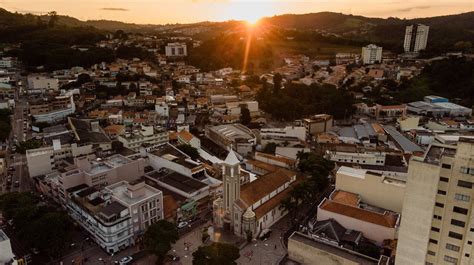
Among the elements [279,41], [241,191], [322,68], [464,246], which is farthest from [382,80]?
[464,246]

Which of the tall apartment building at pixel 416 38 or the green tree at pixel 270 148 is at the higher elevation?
the tall apartment building at pixel 416 38

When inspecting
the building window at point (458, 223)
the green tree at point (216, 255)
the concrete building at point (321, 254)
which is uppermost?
the building window at point (458, 223)

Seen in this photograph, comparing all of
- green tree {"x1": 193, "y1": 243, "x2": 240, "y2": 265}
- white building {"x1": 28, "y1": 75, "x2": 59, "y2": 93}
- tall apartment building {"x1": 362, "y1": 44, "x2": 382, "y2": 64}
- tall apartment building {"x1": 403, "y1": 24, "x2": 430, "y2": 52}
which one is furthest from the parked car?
tall apartment building {"x1": 403, "y1": 24, "x2": 430, "y2": 52}

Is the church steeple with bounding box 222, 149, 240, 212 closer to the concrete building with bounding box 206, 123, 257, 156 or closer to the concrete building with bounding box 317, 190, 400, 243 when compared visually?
the concrete building with bounding box 317, 190, 400, 243

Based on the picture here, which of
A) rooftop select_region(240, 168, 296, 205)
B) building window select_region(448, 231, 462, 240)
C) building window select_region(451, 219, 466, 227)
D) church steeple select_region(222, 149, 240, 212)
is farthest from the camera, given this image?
rooftop select_region(240, 168, 296, 205)

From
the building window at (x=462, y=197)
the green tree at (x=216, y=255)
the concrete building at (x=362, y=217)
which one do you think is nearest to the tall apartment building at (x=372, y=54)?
the concrete building at (x=362, y=217)

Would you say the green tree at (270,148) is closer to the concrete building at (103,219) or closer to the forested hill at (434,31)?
the concrete building at (103,219)
